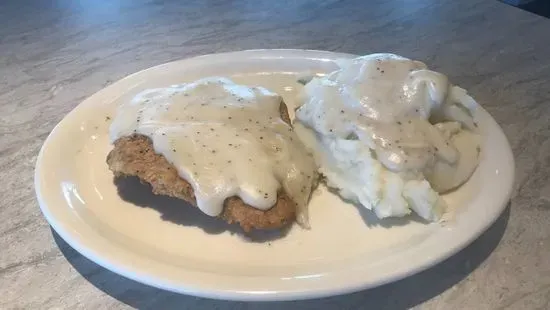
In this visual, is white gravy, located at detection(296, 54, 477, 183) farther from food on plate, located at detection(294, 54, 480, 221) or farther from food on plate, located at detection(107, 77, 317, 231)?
food on plate, located at detection(107, 77, 317, 231)

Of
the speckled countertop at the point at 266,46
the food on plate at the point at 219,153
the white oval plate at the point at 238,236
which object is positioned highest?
the food on plate at the point at 219,153

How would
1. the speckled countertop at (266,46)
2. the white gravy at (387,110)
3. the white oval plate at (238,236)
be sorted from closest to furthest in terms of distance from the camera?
the white oval plate at (238,236) → the speckled countertop at (266,46) → the white gravy at (387,110)

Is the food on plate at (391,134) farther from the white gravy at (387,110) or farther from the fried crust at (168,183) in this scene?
the fried crust at (168,183)

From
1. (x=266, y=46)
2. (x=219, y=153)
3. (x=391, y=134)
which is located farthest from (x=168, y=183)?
(x=266, y=46)

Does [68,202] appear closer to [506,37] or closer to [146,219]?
[146,219]

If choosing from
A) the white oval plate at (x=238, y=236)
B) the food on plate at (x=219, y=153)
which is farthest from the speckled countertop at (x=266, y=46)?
the food on plate at (x=219, y=153)

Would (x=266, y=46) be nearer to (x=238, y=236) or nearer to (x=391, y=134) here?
(x=391, y=134)


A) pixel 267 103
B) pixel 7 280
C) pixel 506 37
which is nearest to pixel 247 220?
pixel 267 103
